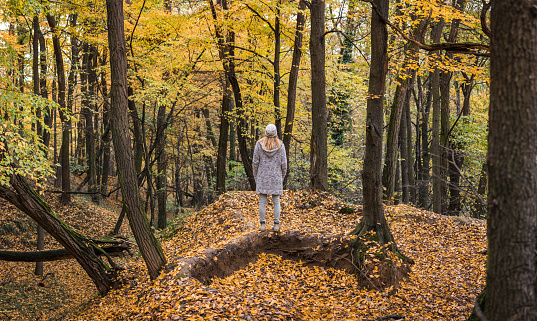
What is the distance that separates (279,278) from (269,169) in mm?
2028

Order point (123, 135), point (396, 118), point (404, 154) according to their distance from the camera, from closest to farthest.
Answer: point (123, 135)
point (396, 118)
point (404, 154)

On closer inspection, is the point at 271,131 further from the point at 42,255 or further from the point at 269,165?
the point at 42,255

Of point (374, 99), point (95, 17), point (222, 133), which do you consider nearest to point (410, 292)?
point (374, 99)

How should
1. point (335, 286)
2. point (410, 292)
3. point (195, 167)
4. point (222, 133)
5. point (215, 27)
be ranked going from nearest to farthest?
point (410, 292), point (335, 286), point (215, 27), point (222, 133), point (195, 167)

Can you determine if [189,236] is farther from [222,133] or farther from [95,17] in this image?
[95,17]

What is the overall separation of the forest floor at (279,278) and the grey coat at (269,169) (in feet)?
3.13

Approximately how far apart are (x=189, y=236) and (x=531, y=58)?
8238mm

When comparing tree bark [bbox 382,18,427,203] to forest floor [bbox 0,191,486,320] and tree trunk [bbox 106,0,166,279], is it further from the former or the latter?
tree trunk [bbox 106,0,166,279]

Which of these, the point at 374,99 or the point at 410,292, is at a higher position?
the point at 374,99

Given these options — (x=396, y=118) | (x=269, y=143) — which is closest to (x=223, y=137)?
(x=396, y=118)

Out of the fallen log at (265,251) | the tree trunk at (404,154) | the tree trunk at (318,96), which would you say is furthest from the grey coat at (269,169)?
the tree trunk at (404,154)

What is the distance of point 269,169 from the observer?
698cm

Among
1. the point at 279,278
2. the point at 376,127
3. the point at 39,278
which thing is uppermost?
the point at 376,127

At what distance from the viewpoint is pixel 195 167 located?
69.1 ft
